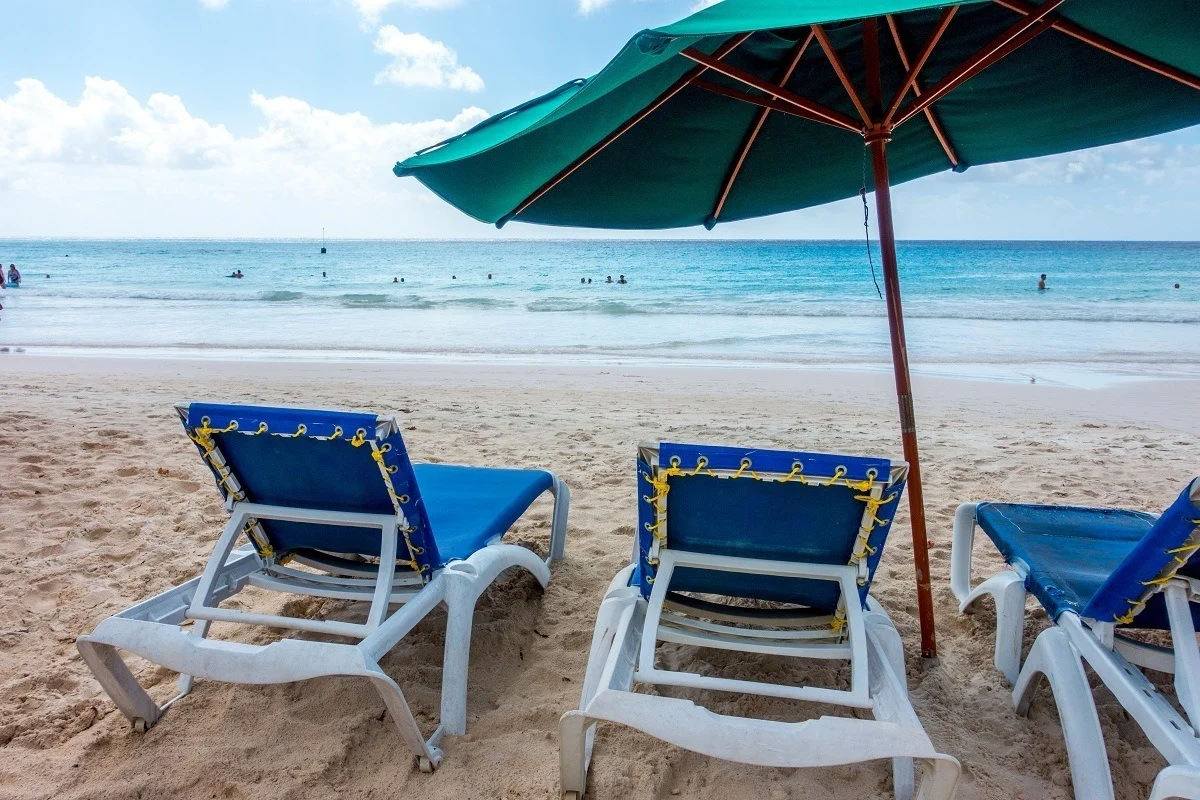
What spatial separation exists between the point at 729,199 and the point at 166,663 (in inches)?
124

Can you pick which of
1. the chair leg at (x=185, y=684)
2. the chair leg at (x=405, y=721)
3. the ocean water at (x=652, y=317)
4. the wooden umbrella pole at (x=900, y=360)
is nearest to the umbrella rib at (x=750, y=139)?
the wooden umbrella pole at (x=900, y=360)

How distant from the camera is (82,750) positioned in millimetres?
2018

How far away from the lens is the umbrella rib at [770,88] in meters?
1.93

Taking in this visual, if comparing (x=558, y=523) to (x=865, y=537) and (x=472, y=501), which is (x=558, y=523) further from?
(x=865, y=537)

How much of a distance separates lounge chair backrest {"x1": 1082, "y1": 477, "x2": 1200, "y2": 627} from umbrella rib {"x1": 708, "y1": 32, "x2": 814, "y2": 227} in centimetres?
171

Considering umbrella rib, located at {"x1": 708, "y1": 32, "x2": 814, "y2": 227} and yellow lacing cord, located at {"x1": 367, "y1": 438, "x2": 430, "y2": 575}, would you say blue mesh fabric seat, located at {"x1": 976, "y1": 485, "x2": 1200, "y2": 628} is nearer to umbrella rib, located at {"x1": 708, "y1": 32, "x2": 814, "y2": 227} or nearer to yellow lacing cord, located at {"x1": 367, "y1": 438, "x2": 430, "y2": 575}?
umbrella rib, located at {"x1": 708, "y1": 32, "x2": 814, "y2": 227}

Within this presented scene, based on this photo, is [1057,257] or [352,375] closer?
[352,375]

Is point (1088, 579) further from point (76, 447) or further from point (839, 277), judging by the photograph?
point (839, 277)

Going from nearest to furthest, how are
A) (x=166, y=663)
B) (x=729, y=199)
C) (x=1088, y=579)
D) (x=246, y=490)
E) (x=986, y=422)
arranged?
1. (x=166, y=663)
2. (x=1088, y=579)
3. (x=246, y=490)
4. (x=729, y=199)
5. (x=986, y=422)

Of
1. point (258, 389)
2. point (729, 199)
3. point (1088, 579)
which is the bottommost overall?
point (258, 389)

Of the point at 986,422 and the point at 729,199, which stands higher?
the point at 729,199

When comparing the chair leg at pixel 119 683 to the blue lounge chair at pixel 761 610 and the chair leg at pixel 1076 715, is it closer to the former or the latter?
the blue lounge chair at pixel 761 610

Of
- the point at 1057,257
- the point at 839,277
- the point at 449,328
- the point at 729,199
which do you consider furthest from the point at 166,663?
the point at 1057,257

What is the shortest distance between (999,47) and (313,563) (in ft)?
9.33
